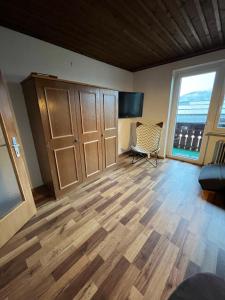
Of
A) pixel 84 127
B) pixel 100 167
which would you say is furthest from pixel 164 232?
pixel 84 127

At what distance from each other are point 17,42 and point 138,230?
3014 millimetres

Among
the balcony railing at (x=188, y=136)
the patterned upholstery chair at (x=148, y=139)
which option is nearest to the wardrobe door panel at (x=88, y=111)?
the patterned upholstery chair at (x=148, y=139)

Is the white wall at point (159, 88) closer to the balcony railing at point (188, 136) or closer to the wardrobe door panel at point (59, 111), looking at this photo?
the balcony railing at point (188, 136)

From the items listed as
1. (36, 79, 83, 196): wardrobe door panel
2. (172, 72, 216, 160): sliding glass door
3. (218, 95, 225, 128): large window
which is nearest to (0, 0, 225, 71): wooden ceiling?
(172, 72, 216, 160): sliding glass door

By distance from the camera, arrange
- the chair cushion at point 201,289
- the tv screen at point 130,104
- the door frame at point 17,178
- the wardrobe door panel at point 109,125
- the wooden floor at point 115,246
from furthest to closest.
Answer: the tv screen at point 130,104 → the wardrobe door panel at point 109,125 → the door frame at point 17,178 → the wooden floor at point 115,246 → the chair cushion at point 201,289

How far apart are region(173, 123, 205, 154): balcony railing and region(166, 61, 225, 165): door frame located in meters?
0.32

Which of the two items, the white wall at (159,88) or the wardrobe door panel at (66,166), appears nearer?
the wardrobe door panel at (66,166)

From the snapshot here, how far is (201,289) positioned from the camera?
72 cm

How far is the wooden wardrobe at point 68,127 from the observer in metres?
1.79

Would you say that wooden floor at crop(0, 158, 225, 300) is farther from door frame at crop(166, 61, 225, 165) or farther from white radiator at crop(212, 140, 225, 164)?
door frame at crop(166, 61, 225, 165)

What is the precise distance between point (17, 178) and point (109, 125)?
182 cm

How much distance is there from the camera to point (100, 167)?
2.77 meters

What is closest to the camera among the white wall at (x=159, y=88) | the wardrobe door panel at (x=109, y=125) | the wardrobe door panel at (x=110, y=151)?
the wardrobe door panel at (x=109, y=125)

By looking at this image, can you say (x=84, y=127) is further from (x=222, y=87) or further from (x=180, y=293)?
(x=222, y=87)
